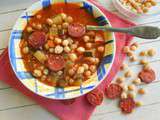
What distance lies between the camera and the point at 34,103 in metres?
0.86

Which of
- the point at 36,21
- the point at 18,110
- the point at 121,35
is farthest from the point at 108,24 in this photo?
the point at 18,110

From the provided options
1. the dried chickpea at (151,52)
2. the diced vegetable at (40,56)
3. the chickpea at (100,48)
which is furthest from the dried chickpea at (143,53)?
the diced vegetable at (40,56)

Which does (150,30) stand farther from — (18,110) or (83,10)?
(18,110)

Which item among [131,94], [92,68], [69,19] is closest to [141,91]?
[131,94]

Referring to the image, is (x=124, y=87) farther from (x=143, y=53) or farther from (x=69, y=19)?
(x=69, y=19)

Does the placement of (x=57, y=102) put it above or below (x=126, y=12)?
below

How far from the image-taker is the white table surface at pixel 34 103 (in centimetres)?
86

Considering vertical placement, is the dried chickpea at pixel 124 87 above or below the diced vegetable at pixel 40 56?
below

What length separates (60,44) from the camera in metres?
0.83

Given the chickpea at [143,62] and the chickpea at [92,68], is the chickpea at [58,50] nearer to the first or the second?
the chickpea at [92,68]

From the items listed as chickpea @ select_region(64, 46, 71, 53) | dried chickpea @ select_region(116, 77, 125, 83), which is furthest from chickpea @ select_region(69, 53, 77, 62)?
dried chickpea @ select_region(116, 77, 125, 83)

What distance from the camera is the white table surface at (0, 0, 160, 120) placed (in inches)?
33.9

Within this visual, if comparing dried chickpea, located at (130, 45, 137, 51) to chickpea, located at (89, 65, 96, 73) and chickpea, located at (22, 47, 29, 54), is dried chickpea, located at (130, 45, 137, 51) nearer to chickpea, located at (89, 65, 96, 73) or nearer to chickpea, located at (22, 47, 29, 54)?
chickpea, located at (89, 65, 96, 73)

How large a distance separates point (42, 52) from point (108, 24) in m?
0.16
